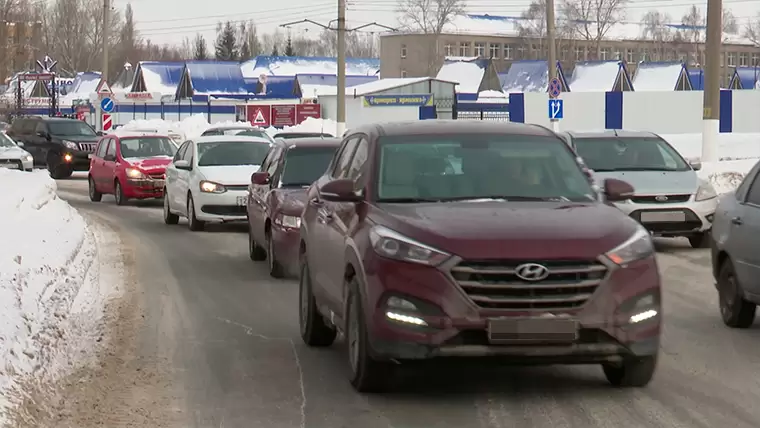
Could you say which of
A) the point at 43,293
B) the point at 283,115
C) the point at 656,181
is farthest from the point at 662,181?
the point at 283,115

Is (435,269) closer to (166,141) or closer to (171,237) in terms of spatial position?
(171,237)

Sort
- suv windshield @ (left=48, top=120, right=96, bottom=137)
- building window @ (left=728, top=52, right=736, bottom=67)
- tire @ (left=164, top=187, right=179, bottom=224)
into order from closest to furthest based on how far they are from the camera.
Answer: tire @ (left=164, top=187, right=179, bottom=224)
suv windshield @ (left=48, top=120, right=96, bottom=137)
building window @ (left=728, top=52, right=736, bottom=67)

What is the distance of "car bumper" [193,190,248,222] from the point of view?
20.4 meters

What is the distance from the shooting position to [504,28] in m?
157

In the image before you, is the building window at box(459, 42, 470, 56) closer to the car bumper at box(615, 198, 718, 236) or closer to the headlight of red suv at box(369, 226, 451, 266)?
the car bumper at box(615, 198, 718, 236)

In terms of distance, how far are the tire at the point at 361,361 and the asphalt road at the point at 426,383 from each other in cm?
8

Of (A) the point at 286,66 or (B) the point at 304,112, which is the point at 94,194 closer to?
(B) the point at 304,112

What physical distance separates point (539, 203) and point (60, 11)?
147169 mm

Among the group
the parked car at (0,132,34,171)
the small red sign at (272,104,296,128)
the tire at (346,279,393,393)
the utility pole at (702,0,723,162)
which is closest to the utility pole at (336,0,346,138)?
A: the parked car at (0,132,34,171)

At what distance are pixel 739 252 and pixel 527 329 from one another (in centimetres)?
395

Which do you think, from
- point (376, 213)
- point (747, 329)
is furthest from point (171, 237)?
point (376, 213)

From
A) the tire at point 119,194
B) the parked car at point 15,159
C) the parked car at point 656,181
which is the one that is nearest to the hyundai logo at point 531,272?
the parked car at point 656,181

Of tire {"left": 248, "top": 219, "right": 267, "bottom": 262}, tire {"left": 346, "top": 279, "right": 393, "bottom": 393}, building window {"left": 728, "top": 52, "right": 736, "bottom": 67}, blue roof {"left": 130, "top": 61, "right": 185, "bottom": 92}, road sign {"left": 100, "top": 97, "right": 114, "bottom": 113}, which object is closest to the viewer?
tire {"left": 346, "top": 279, "right": 393, "bottom": 393}

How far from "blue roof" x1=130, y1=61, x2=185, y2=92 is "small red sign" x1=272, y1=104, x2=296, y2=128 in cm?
2952
